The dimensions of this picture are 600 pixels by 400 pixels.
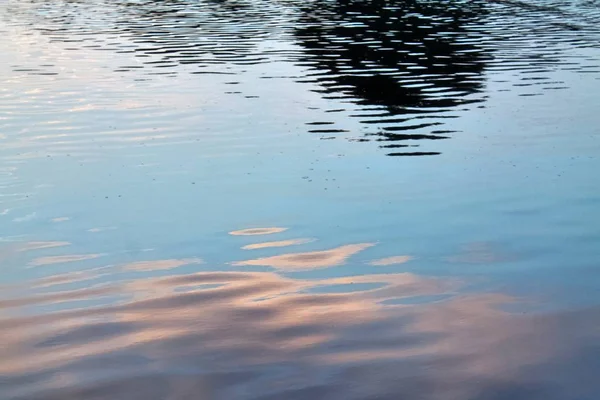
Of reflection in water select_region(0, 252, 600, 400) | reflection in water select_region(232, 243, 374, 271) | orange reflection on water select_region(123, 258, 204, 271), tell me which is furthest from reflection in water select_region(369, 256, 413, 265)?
orange reflection on water select_region(123, 258, 204, 271)

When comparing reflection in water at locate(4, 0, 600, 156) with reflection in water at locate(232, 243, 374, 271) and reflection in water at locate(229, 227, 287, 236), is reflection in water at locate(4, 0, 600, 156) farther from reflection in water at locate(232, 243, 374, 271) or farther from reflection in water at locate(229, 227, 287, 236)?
reflection in water at locate(232, 243, 374, 271)

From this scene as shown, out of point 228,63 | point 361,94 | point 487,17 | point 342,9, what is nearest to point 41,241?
point 361,94

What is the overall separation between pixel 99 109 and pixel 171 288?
9.39m

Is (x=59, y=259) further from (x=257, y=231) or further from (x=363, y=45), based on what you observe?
(x=363, y=45)

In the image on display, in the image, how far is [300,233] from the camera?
29.5ft

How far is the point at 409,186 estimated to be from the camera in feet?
35.3

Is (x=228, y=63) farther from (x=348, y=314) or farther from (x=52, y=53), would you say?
(x=348, y=314)

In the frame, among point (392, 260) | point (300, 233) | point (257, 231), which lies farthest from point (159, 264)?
point (392, 260)

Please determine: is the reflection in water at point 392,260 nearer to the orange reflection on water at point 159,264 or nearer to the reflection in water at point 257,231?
the reflection in water at point 257,231

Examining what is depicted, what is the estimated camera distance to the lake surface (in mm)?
5914

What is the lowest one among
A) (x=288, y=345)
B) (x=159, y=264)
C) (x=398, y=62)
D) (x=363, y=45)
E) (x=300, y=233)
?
(x=363, y=45)

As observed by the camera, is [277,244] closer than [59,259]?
No

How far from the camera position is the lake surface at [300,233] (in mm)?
5914

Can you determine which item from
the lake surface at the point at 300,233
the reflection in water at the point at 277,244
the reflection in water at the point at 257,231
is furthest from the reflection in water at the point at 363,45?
the reflection in water at the point at 277,244
